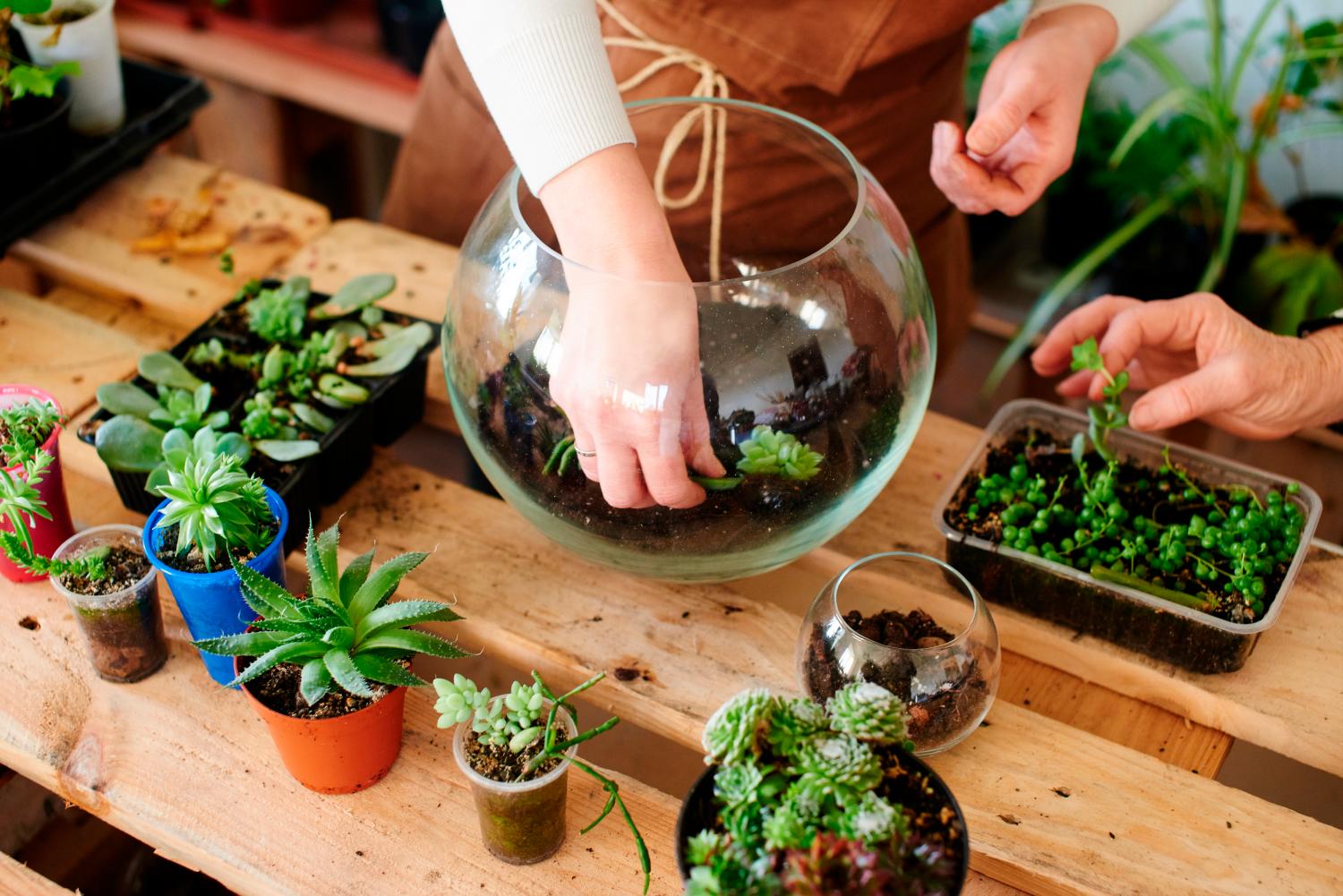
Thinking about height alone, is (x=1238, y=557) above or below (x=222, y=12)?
above

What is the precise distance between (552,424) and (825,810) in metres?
0.34

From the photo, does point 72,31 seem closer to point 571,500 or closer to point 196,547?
point 196,547

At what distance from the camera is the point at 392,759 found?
2.87ft

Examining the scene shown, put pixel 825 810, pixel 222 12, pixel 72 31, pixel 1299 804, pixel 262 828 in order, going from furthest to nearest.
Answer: pixel 222 12
pixel 1299 804
pixel 72 31
pixel 262 828
pixel 825 810

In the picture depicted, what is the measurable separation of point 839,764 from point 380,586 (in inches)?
13.8

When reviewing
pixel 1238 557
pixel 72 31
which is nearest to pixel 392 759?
pixel 1238 557

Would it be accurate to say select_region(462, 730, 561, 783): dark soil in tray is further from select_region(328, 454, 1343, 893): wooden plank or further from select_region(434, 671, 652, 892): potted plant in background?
select_region(328, 454, 1343, 893): wooden plank

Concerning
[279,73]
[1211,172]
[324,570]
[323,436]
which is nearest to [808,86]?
[323,436]

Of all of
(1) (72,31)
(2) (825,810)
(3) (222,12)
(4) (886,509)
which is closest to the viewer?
(2) (825,810)

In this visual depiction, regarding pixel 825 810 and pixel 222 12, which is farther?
pixel 222 12

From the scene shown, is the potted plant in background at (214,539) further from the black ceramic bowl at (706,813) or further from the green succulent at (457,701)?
the black ceramic bowl at (706,813)

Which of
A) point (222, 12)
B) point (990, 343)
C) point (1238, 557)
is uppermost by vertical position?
point (1238, 557)

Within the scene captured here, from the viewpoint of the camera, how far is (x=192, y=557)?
893mm

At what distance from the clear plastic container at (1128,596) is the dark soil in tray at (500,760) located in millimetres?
383
